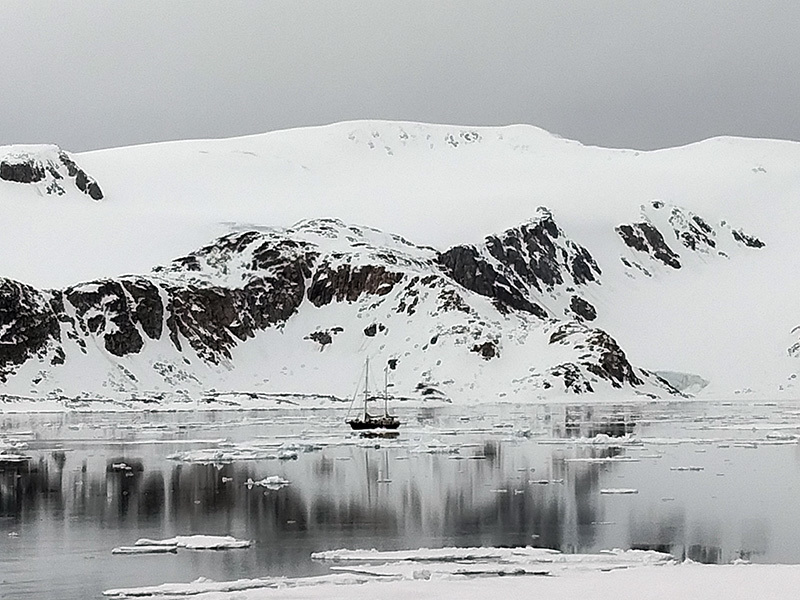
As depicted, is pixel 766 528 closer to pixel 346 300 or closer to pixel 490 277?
pixel 346 300

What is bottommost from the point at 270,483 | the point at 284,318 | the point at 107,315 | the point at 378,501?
the point at 378,501

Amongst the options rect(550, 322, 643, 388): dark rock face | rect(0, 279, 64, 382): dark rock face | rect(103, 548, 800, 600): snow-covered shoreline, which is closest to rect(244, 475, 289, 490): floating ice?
rect(103, 548, 800, 600): snow-covered shoreline

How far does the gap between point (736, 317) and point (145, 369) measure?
103407mm

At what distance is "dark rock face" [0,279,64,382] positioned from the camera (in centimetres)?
12000

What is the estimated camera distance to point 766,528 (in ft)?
93.2

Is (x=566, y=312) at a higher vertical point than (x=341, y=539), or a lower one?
higher

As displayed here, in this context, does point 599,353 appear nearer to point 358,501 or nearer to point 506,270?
point 506,270

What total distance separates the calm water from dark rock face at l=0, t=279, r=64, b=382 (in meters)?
60.6

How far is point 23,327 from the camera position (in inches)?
4820

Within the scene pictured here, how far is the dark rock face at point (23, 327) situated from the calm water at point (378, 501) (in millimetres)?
60587

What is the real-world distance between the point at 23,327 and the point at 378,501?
96455 mm

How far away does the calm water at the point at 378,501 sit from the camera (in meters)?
24.3

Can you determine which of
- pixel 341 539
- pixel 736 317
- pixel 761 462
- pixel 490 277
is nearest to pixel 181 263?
pixel 490 277

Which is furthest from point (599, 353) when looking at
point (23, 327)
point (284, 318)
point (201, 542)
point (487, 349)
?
point (201, 542)
